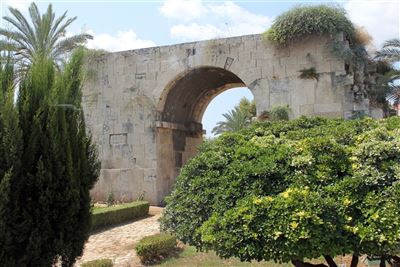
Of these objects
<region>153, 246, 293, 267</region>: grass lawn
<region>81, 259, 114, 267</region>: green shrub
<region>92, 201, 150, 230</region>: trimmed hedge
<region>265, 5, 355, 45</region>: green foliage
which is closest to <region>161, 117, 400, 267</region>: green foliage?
<region>81, 259, 114, 267</region>: green shrub

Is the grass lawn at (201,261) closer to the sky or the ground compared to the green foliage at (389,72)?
closer to the ground

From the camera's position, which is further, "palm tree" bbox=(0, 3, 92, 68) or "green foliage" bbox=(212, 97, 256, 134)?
"green foliage" bbox=(212, 97, 256, 134)

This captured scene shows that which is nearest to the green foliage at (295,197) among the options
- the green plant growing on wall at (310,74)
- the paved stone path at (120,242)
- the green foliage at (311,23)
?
the paved stone path at (120,242)

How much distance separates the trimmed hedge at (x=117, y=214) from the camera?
11.8m

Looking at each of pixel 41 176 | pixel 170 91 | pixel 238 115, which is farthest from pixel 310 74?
pixel 238 115

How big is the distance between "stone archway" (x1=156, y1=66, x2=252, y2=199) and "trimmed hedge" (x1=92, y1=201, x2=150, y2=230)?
1981mm

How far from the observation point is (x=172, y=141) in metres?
16.5

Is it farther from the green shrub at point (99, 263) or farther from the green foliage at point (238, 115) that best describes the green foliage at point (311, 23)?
the green foliage at point (238, 115)

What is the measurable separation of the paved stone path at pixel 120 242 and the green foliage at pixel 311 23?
668cm

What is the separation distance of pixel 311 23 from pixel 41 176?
10367 mm

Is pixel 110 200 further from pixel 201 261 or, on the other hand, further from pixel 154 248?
pixel 201 261

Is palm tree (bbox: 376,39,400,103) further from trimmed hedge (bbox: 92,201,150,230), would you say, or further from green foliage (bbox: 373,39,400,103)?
Answer: trimmed hedge (bbox: 92,201,150,230)

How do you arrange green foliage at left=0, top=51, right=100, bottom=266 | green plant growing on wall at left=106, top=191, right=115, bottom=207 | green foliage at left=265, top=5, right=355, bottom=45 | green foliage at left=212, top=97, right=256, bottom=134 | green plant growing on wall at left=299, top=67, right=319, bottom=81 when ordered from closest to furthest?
green foliage at left=0, top=51, right=100, bottom=266 < green foliage at left=265, top=5, right=355, bottom=45 < green plant growing on wall at left=299, top=67, right=319, bottom=81 < green plant growing on wall at left=106, top=191, right=115, bottom=207 < green foliage at left=212, top=97, right=256, bottom=134

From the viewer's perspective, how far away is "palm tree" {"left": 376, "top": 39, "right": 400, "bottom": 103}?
13773 millimetres
